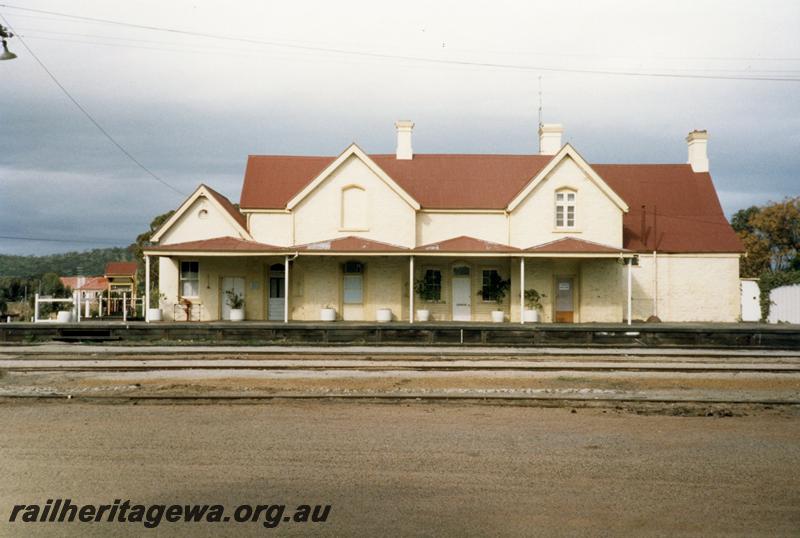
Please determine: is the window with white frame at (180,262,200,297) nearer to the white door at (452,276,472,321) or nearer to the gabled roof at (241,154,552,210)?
the gabled roof at (241,154,552,210)

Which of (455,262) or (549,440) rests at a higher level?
(455,262)

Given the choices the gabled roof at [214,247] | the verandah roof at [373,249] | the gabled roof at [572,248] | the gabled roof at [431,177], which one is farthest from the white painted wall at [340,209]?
the gabled roof at [572,248]

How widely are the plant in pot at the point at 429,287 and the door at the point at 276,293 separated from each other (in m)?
5.55

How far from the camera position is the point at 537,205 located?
31234 millimetres

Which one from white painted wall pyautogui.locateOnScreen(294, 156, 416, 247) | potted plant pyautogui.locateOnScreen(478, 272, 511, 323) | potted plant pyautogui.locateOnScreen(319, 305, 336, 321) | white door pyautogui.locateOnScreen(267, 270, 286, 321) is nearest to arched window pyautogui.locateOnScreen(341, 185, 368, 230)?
white painted wall pyautogui.locateOnScreen(294, 156, 416, 247)

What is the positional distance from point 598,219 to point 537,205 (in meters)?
2.63

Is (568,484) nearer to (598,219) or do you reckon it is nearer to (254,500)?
(254,500)

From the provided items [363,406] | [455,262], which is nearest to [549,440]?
[363,406]

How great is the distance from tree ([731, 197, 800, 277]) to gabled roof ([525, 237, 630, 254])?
30316mm

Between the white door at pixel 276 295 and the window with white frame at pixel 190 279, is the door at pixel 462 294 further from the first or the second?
the window with white frame at pixel 190 279

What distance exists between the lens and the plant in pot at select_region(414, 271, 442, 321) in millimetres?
30531

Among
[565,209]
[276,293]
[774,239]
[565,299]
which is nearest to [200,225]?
[276,293]

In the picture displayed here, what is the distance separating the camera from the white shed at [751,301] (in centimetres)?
3338

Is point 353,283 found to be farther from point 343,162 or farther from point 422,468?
point 422,468
